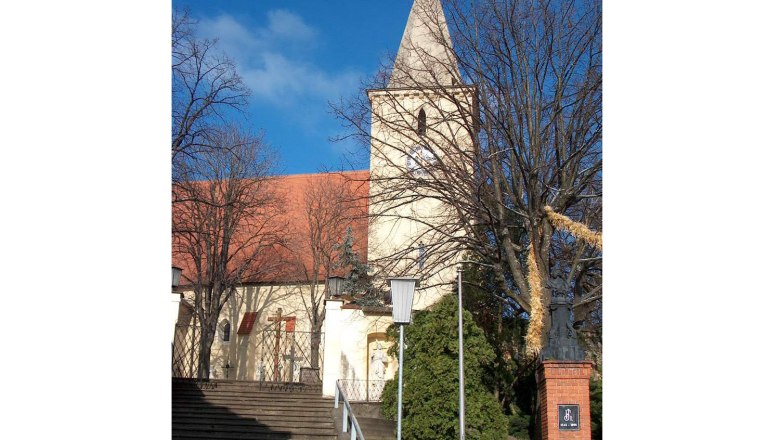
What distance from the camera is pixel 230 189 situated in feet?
87.5

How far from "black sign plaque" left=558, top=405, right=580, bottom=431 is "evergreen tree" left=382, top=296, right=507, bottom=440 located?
18.5 ft

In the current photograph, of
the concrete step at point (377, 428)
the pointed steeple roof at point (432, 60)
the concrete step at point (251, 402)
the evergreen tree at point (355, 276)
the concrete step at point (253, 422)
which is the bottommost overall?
the concrete step at point (377, 428)

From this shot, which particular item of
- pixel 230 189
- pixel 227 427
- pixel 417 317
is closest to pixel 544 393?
pixel 227 427

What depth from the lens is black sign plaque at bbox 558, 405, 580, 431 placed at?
10305mm

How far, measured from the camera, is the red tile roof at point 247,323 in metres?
31.3

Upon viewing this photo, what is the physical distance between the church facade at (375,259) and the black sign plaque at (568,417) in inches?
292

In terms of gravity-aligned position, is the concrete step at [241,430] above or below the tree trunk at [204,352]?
below

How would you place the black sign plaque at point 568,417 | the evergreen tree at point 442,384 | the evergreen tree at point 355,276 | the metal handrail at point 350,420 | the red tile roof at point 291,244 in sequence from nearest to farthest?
the black sign plaque at point 568,417, the metal handrail at point 350,420, the evergreen tree at point 442,384, the evergreen tree at point 355,276, the red tile roof at point 291,244

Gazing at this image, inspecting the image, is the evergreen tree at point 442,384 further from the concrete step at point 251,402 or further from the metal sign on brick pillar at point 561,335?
the metal sign on brick pillar at point 561,335

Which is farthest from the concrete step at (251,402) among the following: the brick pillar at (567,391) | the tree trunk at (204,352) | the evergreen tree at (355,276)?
the brick pillar at (567,391)

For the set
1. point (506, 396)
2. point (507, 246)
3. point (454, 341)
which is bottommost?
point (506, 396)
